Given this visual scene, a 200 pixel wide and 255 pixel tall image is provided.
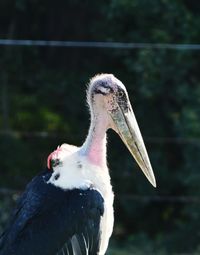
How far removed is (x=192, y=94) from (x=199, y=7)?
1552mm

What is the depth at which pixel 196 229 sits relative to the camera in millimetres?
15289

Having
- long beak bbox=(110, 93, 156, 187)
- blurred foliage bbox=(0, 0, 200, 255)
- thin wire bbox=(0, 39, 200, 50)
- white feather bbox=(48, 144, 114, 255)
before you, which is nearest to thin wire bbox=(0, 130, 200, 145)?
blurred foliage bbox=(0, 0, 200, 255)

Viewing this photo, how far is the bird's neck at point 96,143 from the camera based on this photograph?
6.69m

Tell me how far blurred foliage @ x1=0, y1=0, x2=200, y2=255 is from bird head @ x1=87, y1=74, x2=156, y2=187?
301 inches

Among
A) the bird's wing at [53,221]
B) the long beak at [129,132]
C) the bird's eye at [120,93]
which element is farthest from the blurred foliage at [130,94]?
the bird's wing at [53,221]

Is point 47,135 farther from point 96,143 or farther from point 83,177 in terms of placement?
point 83,177

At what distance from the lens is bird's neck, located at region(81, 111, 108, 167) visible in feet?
22.0

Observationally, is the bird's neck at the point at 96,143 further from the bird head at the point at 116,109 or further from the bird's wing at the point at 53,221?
the bird's wing at the point at 53,221

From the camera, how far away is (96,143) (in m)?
6.73

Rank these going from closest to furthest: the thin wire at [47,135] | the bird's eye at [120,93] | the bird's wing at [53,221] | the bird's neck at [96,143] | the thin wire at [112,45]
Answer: the bird's wing at [53,221]
the bird's neck at [96,143]
the bird's eye at [120,93]
the thin wire at [112,45]
the thin wire at [47,135]

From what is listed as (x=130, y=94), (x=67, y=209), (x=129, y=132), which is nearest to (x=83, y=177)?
(x=67, y=209)

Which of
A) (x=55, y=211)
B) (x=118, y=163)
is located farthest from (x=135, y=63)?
(x=55, y=211)

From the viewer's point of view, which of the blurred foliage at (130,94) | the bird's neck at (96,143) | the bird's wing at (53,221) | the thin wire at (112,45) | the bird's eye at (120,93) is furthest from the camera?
the blurred foliage at (130,94)

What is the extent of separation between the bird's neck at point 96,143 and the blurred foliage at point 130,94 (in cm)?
773
